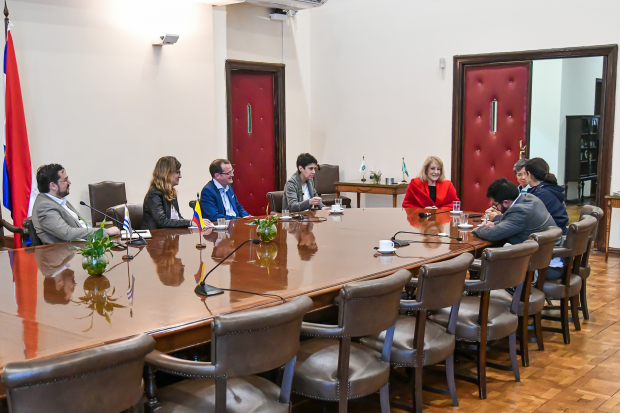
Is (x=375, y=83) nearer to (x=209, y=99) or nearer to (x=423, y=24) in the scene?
(x=423, y=24)

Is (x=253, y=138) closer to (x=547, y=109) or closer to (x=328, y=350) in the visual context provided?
(x=547, y=109)

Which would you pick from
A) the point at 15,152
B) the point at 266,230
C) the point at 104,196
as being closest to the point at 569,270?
the point at 266,230

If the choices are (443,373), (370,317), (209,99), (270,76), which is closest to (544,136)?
(270,76)

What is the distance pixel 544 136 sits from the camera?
36.7ft

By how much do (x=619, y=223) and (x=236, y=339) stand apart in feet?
20.2

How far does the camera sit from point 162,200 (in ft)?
16.2

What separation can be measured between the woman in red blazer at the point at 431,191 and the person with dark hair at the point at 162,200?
7.66 feet

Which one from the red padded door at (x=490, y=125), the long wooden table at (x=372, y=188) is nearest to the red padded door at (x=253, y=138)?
the long wooden table at (x=372, y=188)

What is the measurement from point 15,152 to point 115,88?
4.41 feet

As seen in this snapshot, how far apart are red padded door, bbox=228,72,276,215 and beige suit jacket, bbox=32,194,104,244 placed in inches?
163

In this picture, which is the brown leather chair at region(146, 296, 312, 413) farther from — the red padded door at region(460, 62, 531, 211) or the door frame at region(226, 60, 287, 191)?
the door frame at region(226, 60, 287, 191)

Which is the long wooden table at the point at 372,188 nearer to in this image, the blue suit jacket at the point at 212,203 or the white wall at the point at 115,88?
the white wall at the point at 115,88

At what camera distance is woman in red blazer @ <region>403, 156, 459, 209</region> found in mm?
6043

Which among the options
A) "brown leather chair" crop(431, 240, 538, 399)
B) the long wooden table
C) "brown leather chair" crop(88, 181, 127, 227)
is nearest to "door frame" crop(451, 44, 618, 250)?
the long wooden table
